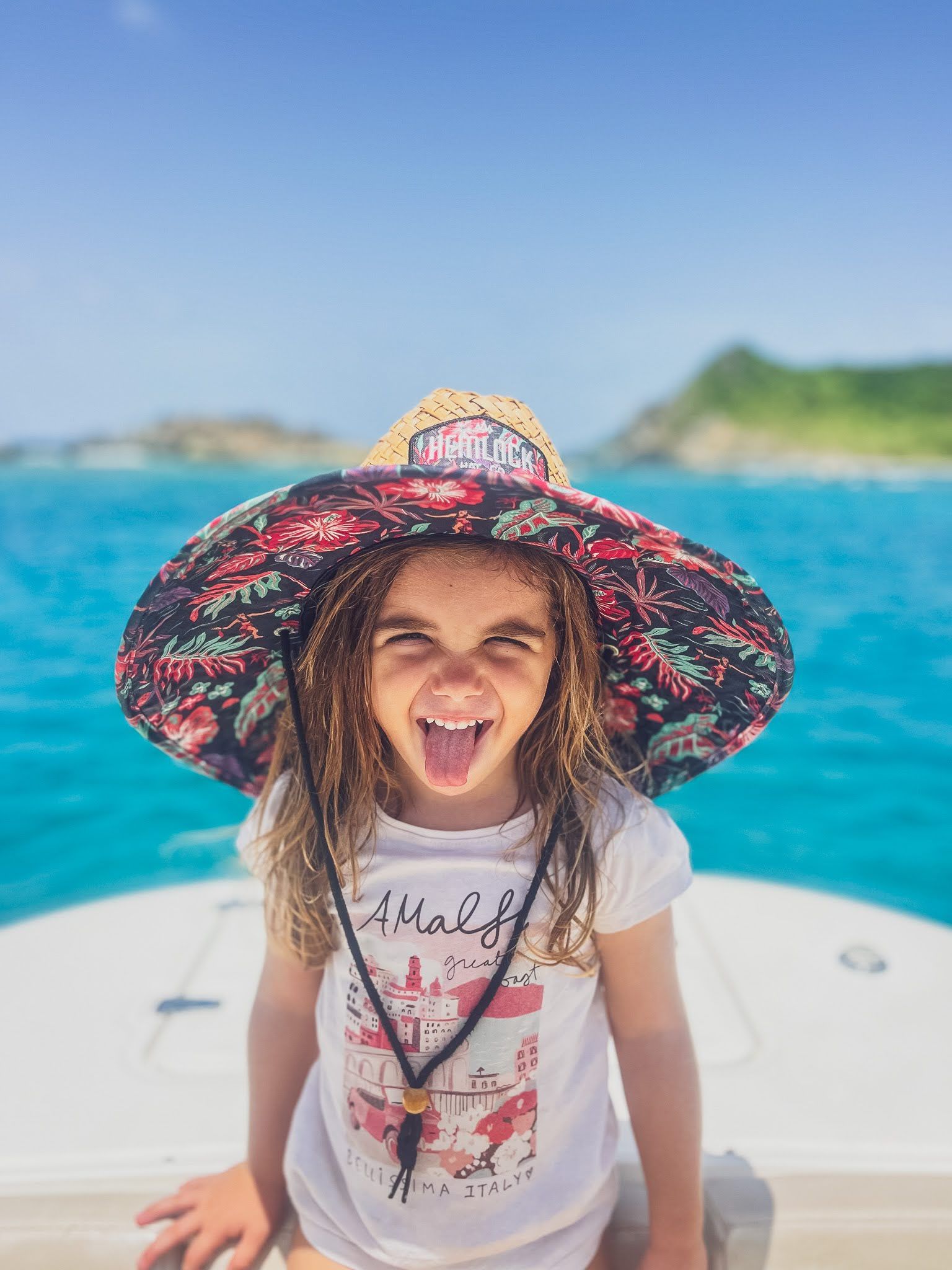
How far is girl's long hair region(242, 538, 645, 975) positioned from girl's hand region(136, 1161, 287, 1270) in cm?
30

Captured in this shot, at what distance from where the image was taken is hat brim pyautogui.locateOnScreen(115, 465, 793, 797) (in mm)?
773

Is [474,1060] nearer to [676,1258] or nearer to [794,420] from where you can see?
[676,1258]

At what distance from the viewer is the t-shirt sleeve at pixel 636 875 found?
0.95 meters

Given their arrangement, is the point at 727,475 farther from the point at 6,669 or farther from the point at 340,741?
the point at 340,741

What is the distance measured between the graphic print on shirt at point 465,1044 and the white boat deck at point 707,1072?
241 millimetres

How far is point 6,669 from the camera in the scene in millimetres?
6895

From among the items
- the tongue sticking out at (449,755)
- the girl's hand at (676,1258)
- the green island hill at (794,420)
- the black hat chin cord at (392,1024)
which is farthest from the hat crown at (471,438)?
the green island hill at (794,420)

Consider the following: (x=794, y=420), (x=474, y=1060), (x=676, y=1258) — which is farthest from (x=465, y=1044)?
(x=794, y=420)

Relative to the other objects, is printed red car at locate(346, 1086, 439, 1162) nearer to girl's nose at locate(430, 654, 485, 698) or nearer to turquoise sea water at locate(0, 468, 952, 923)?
girl's nose at locate(430, 654, 485, 698)

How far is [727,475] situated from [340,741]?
210 ft

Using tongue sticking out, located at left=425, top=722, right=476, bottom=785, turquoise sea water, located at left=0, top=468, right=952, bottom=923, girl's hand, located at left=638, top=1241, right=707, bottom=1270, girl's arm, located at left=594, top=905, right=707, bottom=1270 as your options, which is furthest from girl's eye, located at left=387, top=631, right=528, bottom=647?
turquoise sea water, located at left=0, top=468, right=952, bottom=923

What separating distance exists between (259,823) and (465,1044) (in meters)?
0.37

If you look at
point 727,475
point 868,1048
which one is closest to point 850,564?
point 868,1048

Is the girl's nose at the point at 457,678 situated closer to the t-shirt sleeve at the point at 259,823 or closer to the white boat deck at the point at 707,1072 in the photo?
the t-shirt sleeve at the point at 259,823
